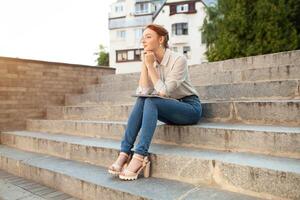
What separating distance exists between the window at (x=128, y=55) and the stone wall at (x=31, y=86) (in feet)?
82.2

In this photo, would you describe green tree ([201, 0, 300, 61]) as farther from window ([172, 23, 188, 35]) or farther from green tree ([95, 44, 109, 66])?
green tree ([95, 44, 109, 66])

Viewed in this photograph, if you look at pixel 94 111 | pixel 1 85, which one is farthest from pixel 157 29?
pixel 1 85

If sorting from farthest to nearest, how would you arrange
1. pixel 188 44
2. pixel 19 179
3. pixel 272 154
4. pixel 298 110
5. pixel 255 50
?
pixel 188 44 < pixel 255 50 < pixel 19 179 < pixel 298 110 < pixel 272 154

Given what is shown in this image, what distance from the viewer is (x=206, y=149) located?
2.49 m

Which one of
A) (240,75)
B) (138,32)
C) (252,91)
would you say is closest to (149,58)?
(252,91)

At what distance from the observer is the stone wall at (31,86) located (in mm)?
4664

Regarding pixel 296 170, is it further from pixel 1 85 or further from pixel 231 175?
pixel 1 85

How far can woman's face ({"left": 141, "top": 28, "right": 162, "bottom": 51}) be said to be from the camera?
2.68m

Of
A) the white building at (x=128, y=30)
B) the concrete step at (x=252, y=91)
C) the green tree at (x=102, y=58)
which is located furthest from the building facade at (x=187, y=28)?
the concrete step at (x=252, y=91)

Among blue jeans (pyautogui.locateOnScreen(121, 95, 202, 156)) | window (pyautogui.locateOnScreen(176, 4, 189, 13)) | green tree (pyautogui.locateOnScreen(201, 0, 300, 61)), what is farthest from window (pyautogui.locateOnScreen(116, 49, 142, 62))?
blue jeans (pyautogui.locateOnScreen(121, 95, 202, 156))

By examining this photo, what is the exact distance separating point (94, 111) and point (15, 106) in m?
1.41

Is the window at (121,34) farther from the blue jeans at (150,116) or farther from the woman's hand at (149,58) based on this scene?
the blue jeans at (150,116)

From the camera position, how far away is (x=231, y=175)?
1997 millimetres

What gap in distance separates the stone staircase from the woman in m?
0.11
